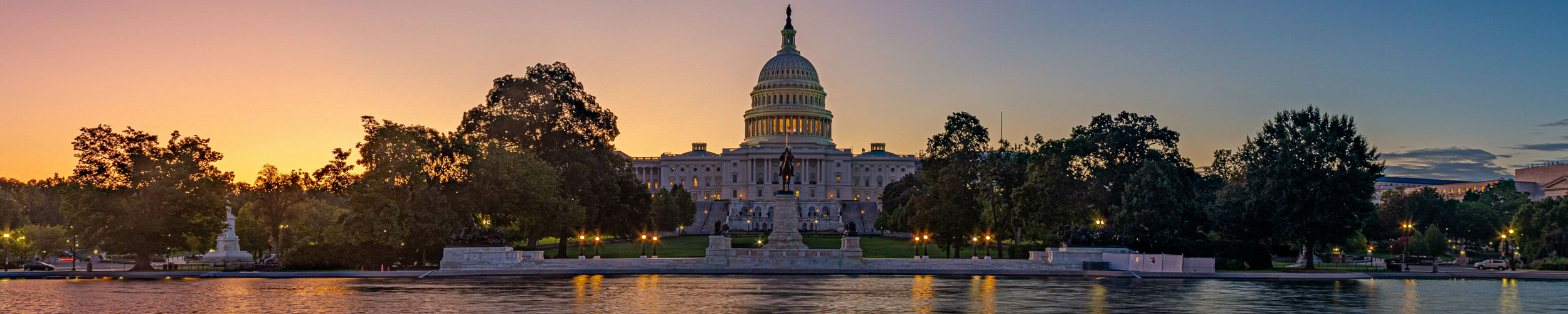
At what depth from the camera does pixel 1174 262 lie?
47781 millimetres

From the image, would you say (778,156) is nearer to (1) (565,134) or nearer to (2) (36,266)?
(1) (565,134)

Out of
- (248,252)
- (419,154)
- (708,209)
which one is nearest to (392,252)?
(419,154)

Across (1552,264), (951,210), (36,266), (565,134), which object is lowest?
(36,266)

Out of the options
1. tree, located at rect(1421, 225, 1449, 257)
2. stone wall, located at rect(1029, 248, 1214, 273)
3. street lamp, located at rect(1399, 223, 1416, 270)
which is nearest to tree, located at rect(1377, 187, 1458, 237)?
street lamp, located at rect(1399, 223, 1416, 270)

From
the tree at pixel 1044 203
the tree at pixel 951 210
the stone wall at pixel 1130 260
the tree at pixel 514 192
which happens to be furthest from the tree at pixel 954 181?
the tree at pixel 514 192

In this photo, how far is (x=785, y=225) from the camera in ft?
177

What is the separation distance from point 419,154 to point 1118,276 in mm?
30369

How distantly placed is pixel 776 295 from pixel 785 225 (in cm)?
1943

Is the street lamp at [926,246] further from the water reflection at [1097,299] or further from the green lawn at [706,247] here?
the water reflection at [1097,299]

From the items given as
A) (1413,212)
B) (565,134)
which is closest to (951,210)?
(565,134)

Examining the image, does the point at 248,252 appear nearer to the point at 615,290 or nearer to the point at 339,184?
the point at 339,184

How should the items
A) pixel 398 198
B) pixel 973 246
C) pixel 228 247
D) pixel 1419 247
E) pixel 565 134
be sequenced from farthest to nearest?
pixel 1419 247 < pixel 228 247 < pixel 973 246 < pixel 565 134 < pixel 398 198

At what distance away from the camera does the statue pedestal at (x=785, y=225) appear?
175 ft

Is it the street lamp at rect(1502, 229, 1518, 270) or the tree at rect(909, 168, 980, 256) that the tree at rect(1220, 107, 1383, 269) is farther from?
the tree at rect(909, 168, 980, 256)
